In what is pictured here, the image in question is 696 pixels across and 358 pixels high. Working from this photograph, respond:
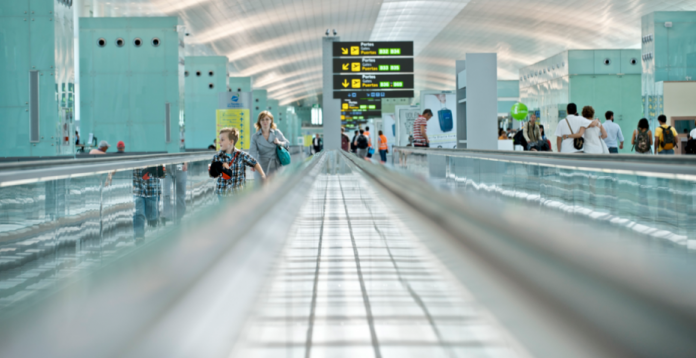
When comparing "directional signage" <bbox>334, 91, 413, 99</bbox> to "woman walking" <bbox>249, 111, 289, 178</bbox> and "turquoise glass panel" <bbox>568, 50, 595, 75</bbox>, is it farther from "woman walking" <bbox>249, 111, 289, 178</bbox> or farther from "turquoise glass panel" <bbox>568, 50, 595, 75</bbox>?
"woman walking" <bbox>249, 111, 289, 178</bbox>

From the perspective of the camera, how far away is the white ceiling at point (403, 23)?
2648 cm

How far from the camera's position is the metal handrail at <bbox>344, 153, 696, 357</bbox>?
0.61 m

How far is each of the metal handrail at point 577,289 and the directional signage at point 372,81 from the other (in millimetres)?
17273

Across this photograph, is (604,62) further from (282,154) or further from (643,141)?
(282,154)

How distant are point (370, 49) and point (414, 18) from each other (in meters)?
20.6

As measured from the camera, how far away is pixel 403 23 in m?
39.0

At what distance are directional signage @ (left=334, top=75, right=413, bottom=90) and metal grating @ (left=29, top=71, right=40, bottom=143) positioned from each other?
9976mm

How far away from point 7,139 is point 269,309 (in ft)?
33.4

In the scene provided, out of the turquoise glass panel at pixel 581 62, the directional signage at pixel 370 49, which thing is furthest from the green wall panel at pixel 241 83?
the turquoise glass panel at pixel 581 62

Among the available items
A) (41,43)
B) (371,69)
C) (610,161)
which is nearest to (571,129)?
(610,161)

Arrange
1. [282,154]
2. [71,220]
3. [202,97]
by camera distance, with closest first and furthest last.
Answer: [71,220]
[282,154]
[202,97]

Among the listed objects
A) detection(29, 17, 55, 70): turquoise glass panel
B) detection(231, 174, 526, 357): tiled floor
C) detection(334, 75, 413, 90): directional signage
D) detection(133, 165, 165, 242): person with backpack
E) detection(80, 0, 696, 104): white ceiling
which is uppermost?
detection(80, 0, 696, 104): white ceiling

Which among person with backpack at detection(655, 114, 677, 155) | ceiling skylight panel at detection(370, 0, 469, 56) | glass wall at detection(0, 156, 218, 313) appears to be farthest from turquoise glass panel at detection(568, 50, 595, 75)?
glass wall at detection(0, 156, 218, 313)

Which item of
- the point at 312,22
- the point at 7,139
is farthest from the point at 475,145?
the point at 312,22
